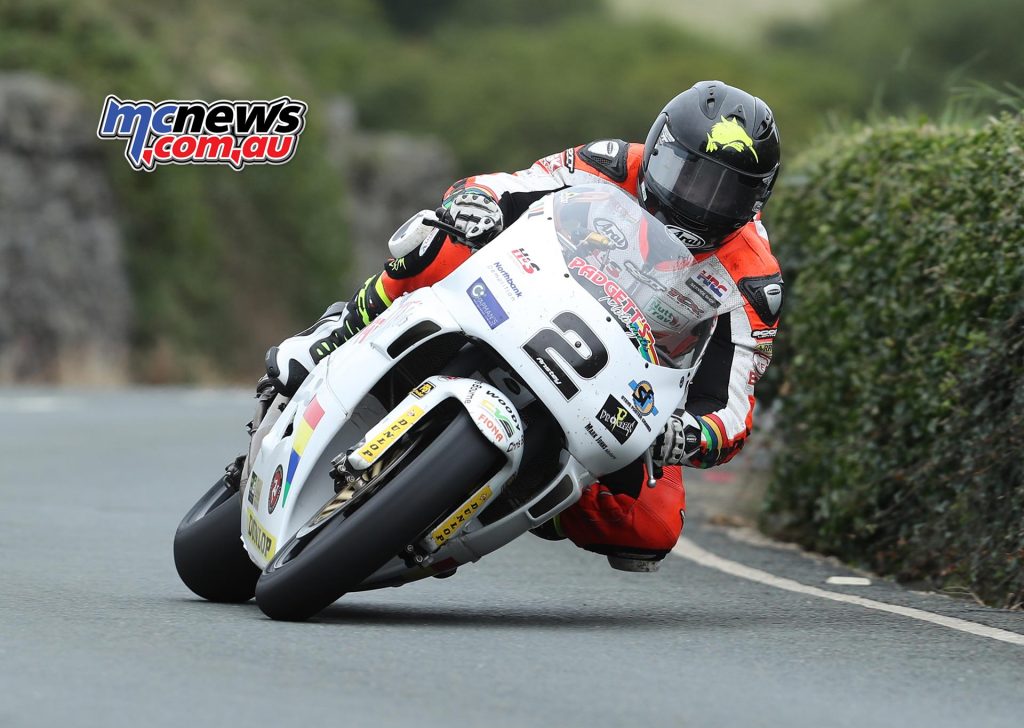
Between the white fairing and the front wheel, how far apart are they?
12 cm

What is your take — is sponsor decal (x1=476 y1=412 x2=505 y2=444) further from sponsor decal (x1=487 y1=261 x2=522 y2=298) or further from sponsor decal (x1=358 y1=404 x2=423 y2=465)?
sponsor decal (x1=487 y1=261 x2=522 y2=298)

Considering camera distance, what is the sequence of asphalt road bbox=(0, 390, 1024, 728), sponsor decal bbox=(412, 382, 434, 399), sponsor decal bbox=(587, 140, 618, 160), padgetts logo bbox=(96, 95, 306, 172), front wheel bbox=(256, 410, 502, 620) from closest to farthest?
1. asphalt road bbox=(0, 390, 1024, 728)
2. front wheel bbox=(256, 410, 502, 620)
3. sponsor decal bbox=(412, 382, 434, 399)
4. sponsor decal bbox=(587, 140, 618, 160)
5. padgetts logo bbox=(96, 95, 306, 172)

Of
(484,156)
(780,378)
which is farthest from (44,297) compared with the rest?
(484,156)

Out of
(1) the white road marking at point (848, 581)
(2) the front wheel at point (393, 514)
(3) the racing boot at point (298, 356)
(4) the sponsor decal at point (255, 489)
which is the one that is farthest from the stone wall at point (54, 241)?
(2) the front wheel at point (393, 514)

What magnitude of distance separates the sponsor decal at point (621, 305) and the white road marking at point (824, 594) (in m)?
1.47

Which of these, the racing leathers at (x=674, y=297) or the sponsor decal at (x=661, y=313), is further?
the racing leathers at (x=674, y=297)

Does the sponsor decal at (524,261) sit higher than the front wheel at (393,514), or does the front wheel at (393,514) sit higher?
the sponsor decal at (524,261)

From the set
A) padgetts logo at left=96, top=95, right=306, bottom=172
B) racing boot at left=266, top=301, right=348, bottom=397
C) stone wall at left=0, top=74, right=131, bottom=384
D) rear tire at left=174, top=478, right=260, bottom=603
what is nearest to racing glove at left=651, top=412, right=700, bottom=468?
racing boot at left=266, top=301, right=348, bottom=397

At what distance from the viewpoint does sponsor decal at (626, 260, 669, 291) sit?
652 cm

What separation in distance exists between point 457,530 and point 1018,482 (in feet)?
8.98

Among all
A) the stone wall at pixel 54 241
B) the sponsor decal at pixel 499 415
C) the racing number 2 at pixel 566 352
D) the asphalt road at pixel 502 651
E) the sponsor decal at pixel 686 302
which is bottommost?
the asphalt road at pixel 502 651

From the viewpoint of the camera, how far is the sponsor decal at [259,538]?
246 inches

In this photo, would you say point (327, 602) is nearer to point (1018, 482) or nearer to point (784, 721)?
point (784, 721)

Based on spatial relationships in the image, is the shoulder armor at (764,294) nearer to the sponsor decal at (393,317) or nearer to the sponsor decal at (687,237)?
the sponsor decal at (687,237)
